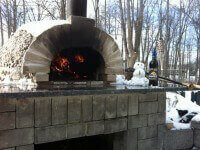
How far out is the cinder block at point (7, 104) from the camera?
2878 mm

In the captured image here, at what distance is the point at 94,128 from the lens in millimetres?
Answer: 3605

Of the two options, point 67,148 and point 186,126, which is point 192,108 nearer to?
point 186,126

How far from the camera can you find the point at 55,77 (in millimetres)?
4375

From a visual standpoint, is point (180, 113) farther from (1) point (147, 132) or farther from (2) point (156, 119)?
(1) point (147, 132)

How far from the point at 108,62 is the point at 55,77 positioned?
0.86 m

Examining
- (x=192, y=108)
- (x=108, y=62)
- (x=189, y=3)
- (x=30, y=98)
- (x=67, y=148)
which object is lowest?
(x=67, y=148)

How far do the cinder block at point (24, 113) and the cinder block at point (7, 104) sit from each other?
5 centimetres

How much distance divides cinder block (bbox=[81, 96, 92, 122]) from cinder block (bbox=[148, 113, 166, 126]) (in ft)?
3.90

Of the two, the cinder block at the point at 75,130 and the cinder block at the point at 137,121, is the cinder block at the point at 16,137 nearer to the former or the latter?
the cinder block at the point at 75,130

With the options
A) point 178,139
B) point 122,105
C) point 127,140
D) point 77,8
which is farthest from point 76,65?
point 178,139

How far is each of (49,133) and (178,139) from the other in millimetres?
2485

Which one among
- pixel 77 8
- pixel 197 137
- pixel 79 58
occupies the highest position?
pixel 77 8

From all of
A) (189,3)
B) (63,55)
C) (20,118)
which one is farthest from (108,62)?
(189,3)

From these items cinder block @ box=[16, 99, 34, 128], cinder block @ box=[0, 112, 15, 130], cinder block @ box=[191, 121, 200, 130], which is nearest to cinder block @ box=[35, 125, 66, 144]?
cinder block @ box=[16, 99, 34, 128]
